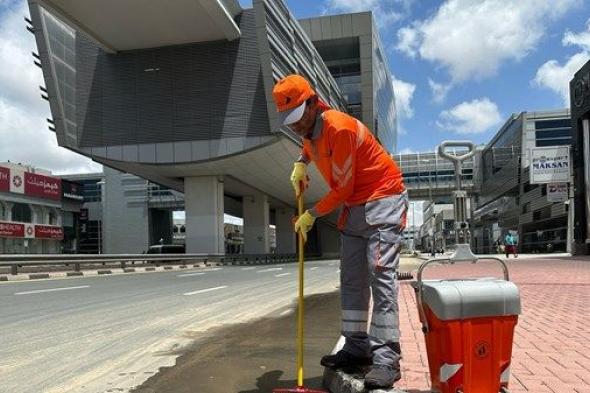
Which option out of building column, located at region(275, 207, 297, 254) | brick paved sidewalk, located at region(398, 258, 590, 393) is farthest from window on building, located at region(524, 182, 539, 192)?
brick paved sidewalk, located at region(398, 258, 590, 393)

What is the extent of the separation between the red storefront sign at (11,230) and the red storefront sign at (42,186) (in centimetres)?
538

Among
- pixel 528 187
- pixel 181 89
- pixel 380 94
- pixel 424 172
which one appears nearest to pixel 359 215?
pixel 181 89

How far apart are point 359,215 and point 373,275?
0.40 metres

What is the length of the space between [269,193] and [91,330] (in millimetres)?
48105

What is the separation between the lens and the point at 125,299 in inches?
450

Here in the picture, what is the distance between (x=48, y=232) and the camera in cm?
6950

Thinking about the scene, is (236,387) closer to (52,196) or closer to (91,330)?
(91,330)

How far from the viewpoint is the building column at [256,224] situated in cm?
5278

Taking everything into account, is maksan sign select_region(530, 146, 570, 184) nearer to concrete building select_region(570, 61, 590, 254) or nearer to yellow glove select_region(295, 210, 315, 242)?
concrete building select_region(570, 61, 590, 254)

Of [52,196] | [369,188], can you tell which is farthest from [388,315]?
[52,196]

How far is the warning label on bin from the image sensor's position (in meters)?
3.02

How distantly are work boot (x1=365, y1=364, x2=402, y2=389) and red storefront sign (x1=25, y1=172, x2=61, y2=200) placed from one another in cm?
7038

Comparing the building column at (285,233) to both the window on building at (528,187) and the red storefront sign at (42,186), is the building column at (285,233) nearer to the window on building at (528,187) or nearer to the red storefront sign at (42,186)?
the window on building at (528,187)

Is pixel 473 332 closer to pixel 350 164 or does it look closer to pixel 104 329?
pixel 350 164
